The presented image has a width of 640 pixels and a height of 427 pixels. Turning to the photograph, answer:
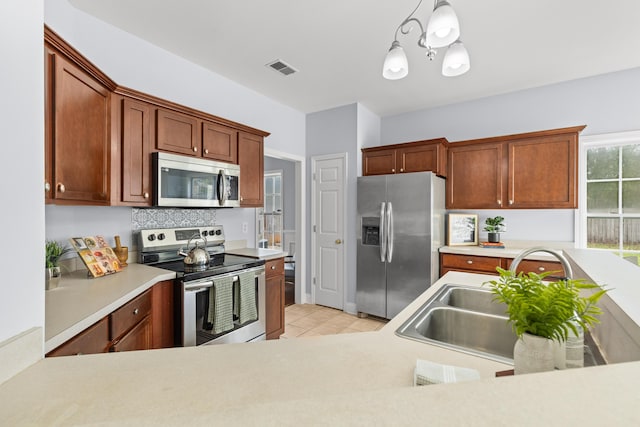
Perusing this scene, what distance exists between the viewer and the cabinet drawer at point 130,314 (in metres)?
1.48

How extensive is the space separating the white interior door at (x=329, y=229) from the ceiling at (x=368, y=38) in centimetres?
104

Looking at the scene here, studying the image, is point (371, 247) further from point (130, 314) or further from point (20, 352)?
point (20, 352)

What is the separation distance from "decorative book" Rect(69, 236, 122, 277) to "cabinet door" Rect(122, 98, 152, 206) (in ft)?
1.11

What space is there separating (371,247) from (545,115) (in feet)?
8.01

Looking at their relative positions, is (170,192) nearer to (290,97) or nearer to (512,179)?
(290,97)

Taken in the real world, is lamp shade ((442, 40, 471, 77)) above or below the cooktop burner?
above

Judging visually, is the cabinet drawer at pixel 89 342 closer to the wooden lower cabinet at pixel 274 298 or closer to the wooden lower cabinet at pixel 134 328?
the wooden lower cabinet at pixel 134 328

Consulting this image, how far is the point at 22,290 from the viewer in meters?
0.64

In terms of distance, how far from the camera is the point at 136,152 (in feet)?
7.07

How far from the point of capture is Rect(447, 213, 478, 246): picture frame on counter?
3551 mm

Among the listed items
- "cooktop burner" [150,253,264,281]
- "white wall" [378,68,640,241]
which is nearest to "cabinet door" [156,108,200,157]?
"cooktop burner" [150,253,264,281]

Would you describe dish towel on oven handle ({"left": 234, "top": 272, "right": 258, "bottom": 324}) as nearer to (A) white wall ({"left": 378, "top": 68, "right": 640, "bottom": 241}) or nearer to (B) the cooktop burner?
(B) the cooktop burner

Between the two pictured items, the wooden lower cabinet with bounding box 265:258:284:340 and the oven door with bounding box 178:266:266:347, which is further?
the wooden lower cabinet with bounding box 265:258:284:340

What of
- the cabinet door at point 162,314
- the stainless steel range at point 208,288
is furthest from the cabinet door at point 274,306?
the cabinet door at point 162,314
